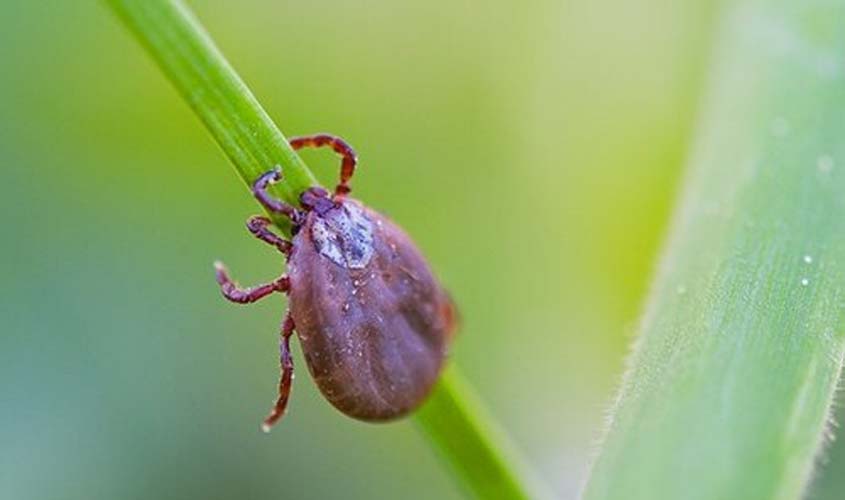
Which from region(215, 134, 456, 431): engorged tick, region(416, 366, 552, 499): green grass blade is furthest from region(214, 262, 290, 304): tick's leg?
region(416, 366, 552, 499): green grass blade

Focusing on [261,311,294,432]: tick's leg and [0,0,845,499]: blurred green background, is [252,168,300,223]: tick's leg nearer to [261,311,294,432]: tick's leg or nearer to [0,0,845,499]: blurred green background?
[261,311,294,432]: tick's leg

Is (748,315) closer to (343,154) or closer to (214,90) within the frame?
(214,90)

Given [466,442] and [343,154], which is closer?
[466,442]

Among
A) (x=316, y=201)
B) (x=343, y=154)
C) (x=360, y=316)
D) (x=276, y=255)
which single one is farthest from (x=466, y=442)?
(x=276, y=255)

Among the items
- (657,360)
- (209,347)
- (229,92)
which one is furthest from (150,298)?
(657,360)

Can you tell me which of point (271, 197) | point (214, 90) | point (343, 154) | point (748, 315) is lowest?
point (748, 315)
